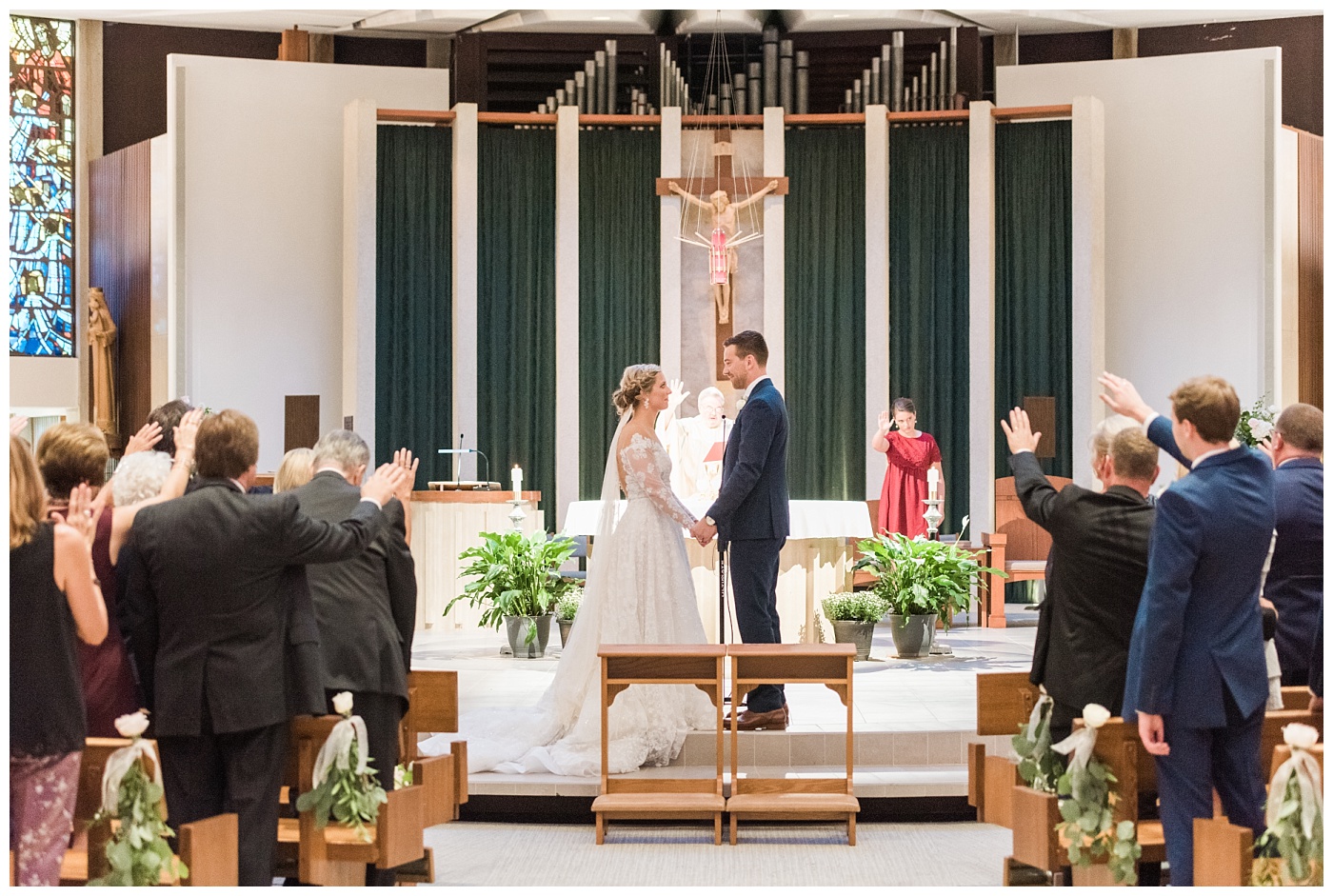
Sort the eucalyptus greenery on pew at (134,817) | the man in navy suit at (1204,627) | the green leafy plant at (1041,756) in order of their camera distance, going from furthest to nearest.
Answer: the green leafy plant at (1041,756), the man in navy suit at (1204,627), the eucalyptus greenery on pew at (134,817)

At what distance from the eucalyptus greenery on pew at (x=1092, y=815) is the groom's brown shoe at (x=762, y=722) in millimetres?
2247

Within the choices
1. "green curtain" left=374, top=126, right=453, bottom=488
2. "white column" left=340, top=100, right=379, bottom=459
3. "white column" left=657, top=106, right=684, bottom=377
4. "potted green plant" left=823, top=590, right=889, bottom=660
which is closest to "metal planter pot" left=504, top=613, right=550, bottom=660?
"potted green plant" left=823, top=590, right=889, bottom=660

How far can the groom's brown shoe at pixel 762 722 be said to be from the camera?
18.3 ft

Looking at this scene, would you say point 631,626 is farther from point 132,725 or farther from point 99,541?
point 132,725

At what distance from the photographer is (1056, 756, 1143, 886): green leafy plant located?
335 centimetres

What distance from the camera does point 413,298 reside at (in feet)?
A: 38.2

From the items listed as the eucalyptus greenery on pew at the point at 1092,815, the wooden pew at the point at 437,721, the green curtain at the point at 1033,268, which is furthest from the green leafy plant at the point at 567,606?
the green curtain at the point at 1033,268

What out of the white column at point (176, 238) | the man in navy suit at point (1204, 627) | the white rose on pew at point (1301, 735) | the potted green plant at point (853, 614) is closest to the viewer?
the white rose on pew at point (1301, 735)

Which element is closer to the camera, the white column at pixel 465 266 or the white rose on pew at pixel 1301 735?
the white rose on pew at pixel 1301 735

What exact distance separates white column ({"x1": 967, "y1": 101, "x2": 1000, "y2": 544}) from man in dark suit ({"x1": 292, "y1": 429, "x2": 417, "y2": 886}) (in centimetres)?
777

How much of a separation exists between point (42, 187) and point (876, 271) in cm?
692

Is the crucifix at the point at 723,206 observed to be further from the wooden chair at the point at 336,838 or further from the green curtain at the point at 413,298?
the wooden chair at the point at 336,838

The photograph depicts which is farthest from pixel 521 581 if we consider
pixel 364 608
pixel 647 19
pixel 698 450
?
pixel 647 19

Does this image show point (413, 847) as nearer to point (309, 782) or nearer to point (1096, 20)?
point (309, 782)
